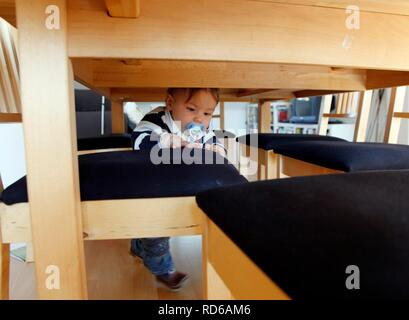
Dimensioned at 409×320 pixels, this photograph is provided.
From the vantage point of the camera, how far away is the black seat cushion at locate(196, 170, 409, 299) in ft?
0.80

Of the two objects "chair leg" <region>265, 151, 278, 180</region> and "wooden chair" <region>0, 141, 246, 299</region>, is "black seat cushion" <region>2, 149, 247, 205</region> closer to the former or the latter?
"wooden chair" <region>0, 141, 246, 299</region>

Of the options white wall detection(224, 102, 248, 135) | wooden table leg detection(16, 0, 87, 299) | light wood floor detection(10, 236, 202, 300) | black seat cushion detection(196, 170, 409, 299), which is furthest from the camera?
white wall detection(224, 102, 248, 135)

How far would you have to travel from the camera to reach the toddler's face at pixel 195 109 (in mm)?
1104

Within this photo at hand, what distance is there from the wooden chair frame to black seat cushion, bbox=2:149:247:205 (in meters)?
0.05

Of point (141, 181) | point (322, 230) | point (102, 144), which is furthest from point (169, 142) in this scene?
point (322, 230)

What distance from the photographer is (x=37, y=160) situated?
0.53 m

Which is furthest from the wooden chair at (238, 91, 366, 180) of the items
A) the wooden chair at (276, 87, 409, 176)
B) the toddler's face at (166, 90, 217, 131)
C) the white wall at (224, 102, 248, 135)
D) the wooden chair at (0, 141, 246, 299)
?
the white wall at (224, 102, 248, 135)

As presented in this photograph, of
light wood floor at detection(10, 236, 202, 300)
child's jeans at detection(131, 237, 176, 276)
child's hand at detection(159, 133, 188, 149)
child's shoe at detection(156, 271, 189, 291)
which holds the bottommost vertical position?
light wood floor at detection(10, 236, 202, 300)

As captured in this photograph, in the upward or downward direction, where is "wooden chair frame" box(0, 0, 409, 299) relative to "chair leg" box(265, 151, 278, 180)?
upward

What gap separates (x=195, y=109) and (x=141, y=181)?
56 cm

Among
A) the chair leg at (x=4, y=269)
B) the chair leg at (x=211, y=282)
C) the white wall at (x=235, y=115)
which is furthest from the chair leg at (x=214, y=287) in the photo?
the white wall at (x=235, y=115)

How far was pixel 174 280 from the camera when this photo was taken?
108 centimetres

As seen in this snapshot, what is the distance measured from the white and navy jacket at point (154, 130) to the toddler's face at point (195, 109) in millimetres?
32

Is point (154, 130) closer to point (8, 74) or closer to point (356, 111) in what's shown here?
point (8, 74)
